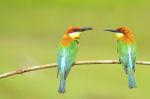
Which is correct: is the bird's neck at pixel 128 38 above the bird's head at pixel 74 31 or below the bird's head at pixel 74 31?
below

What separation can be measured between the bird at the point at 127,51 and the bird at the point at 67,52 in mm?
233

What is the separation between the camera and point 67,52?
5359mm

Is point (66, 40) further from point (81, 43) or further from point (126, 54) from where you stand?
point (81, 43)

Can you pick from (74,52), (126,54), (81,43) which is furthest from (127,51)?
(81,43)

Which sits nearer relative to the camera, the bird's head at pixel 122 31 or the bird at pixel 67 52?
the bird at pixel 67 52

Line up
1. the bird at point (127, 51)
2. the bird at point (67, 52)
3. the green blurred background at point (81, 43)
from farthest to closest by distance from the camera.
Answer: the green blurred background at point (81, 43) → the bird at point (127, 51) → the bird at point (67, 52)

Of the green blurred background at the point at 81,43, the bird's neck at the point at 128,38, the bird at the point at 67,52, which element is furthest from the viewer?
the green blurred background at the point at 81,43

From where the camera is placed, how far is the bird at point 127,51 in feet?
17.4

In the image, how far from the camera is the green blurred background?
9.70 metres

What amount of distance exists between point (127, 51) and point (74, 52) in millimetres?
304

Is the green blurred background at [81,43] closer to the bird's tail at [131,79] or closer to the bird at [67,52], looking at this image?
the bird at [67,52]

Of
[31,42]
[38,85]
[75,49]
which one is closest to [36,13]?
[31,42]

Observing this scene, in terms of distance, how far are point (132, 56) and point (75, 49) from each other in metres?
0.34

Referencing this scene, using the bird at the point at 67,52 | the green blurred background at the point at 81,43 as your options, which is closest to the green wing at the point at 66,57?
the bird at the point at 67,52
